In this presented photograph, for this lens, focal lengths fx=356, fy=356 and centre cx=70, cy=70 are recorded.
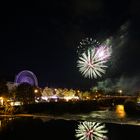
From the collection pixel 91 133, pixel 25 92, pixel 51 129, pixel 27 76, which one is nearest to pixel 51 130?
pixel 51 129

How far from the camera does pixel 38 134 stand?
38.1 m

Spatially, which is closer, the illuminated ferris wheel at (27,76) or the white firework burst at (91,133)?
the white firework burst at (91,133)

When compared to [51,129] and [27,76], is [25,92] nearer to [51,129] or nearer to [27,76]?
[27,76]

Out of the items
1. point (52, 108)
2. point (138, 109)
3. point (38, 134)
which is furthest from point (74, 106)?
point (38, 134)

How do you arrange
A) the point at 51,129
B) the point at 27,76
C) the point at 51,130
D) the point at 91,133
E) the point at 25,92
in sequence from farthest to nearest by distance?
the point at 27,76 < the point at 25,92 < the point at 51,129 < the point at 51,130 < the point at 91,133

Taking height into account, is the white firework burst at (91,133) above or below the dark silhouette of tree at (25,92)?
below

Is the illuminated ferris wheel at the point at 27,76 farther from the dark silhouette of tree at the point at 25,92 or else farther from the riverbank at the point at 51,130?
the riverbank at the point at 51,130

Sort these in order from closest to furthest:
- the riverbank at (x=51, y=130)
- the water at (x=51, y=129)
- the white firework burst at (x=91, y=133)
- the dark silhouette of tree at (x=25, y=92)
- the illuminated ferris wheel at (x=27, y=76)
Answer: the white firework burst at (x=91, y=133)
the riverbank at (x=51, y=130)
the water at (x=51, y=129)
the dark silhouette of tree at (x=25, y=92)
the illuminated ferris wheel at (x=27, y=76)

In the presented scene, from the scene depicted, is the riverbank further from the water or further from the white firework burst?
the white firework burst

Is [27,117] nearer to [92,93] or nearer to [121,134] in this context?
[121,134]

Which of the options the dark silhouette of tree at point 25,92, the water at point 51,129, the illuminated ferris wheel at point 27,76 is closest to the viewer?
the water at point 51,129

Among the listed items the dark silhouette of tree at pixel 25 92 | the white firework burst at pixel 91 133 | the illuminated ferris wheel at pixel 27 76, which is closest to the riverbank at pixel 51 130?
the white firework burst at pixel 91 133

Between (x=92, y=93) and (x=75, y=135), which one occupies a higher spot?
(x=92, y=93)

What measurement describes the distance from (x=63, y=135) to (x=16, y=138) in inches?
199
